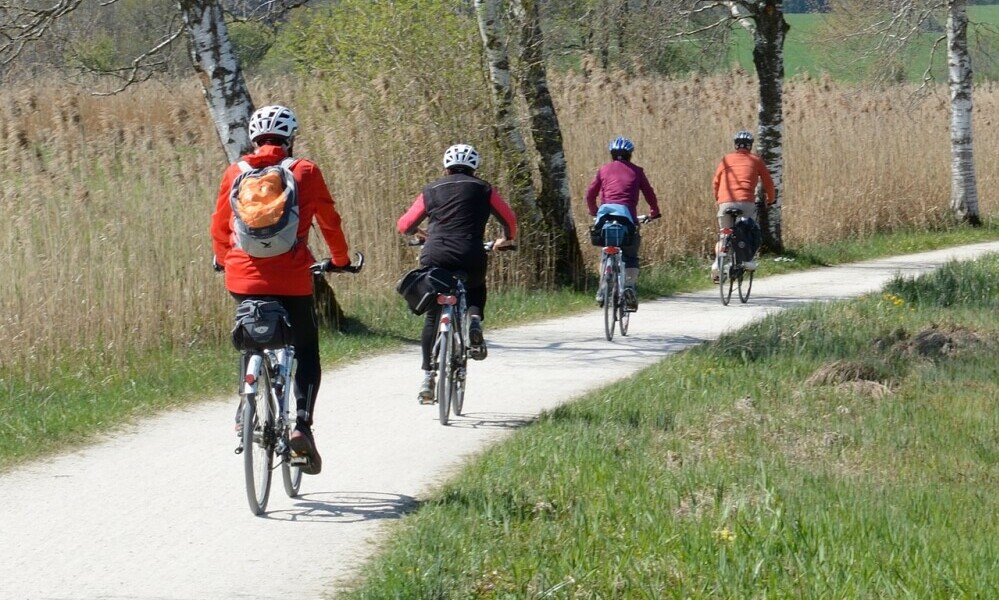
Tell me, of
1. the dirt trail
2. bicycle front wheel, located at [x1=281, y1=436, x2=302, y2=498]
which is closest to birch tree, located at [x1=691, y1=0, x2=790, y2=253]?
the dirt trail

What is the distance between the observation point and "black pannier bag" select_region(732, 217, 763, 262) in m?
16.5

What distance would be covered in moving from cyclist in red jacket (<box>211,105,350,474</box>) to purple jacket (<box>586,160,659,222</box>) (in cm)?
718

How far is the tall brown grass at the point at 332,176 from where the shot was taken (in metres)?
11.5

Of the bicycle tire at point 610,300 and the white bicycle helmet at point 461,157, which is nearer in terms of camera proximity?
the white bicycle helmet at point 461,157

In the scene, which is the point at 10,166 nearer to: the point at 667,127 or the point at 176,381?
the point at 176,381

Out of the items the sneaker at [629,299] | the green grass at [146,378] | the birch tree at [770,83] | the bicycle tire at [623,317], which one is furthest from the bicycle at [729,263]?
the birch tree at [770,83]

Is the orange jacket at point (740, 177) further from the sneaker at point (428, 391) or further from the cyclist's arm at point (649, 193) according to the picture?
the sneaker at point (428, 391)

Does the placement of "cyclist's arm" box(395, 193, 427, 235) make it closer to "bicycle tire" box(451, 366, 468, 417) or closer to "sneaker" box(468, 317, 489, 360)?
"sneaker" box(468, 317, 489, 360)

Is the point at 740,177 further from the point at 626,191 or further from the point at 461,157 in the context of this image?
the point at 461,157

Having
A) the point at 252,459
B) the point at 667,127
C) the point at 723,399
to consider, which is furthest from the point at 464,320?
the point at 667,127

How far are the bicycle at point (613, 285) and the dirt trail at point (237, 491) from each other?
0.89 m

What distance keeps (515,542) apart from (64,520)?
226 cm

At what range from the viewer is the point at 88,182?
1286cm

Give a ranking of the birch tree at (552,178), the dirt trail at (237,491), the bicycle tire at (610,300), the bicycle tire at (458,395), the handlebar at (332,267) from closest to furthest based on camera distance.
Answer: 1. the dirt trail at (237,491)
2. the handlebar at (332,267)
3. the bicycle tire at (458,395)
4. the bicycle tire at (610,300)
5. the birch tree at (552,178)
